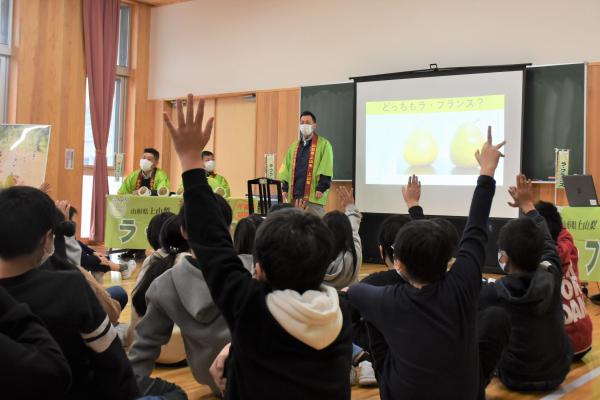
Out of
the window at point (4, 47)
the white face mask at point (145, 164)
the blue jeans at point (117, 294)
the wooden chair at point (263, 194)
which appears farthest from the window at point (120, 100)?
the blue jeans at point (117, 294)

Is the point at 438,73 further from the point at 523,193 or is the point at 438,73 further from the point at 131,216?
the point at 523,193

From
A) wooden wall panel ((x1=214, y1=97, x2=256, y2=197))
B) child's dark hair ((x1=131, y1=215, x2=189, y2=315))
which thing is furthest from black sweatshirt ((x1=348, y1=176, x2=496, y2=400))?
wooden wall panel ((x1=214, y1=97, x2=256, y2=197))

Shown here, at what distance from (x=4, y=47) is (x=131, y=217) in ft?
11.4

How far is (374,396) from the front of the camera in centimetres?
251

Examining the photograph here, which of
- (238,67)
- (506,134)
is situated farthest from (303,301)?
(238,67)

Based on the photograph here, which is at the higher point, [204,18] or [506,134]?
[204,18]

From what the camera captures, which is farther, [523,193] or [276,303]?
[523,193]

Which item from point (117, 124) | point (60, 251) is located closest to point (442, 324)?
point (60, 251)

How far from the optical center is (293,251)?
1.10 m

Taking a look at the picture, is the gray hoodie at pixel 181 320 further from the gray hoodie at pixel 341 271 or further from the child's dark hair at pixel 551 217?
the child's dark hair at pixel 551 217

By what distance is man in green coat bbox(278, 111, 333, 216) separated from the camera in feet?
21.2

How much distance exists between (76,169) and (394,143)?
447 centimetres

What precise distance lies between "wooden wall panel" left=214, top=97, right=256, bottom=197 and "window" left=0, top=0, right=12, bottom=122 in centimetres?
279

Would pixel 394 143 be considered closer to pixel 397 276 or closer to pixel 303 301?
pixel 397 276
